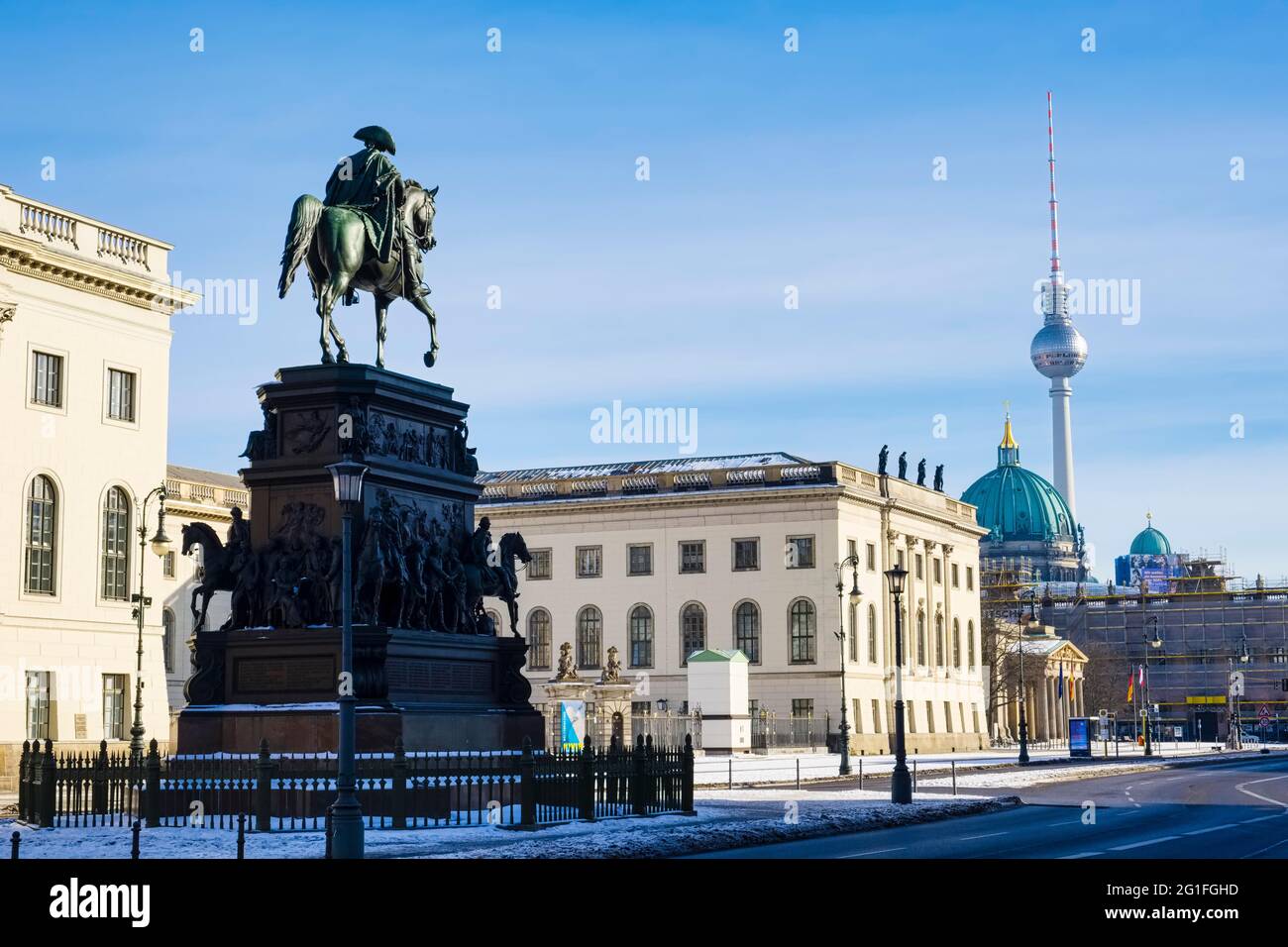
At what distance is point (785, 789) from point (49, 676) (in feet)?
81.5

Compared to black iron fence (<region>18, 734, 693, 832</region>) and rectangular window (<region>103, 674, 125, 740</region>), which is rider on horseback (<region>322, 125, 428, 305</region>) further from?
rectangular window (<region>103, 674, 125, 740</region>)

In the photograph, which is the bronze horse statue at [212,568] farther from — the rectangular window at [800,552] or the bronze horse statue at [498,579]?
the rectangular window at [800,552]

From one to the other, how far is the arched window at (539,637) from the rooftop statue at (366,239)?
79024mm

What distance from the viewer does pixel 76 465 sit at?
62.5 metres

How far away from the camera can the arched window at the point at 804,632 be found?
108 m

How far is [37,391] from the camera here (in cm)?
6119

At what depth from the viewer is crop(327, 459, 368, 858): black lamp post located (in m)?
23.4

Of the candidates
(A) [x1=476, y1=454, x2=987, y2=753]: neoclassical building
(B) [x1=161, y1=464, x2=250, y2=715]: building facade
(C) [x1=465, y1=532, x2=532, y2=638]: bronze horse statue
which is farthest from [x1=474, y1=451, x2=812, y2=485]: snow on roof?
(C) [x1=465, y1=532, x2=532, y2=638]: bronze horse statue

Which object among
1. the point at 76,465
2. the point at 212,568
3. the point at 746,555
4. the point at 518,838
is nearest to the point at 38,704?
the point at 76,465

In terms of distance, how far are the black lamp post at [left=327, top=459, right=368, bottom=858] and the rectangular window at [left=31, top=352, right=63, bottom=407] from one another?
130 feet
